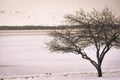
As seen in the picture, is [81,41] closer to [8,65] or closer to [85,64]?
[85,64]

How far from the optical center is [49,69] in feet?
62.1

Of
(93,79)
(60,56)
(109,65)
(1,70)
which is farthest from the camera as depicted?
(60,56)

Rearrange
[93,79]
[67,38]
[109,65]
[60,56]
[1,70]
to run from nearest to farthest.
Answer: [93,79] → [67,38] → [1,70] → [109,65] → [60,56]

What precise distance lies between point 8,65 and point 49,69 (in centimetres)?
313

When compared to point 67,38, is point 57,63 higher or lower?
lower

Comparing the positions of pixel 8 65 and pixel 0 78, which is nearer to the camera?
pixel 0 78

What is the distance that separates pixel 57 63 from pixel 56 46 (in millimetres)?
6175

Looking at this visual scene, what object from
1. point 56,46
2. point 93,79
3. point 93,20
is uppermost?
point 93,20

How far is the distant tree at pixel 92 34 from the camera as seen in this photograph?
14.9m

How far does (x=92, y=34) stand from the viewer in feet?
49.1

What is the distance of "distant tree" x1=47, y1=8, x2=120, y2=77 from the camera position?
1488 cm

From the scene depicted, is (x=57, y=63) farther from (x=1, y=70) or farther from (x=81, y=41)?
(x=81, y=41)

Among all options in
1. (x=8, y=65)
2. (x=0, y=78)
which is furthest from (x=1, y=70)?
(x=0, y=78)

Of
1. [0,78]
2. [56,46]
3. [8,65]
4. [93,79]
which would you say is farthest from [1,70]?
[93,79]
